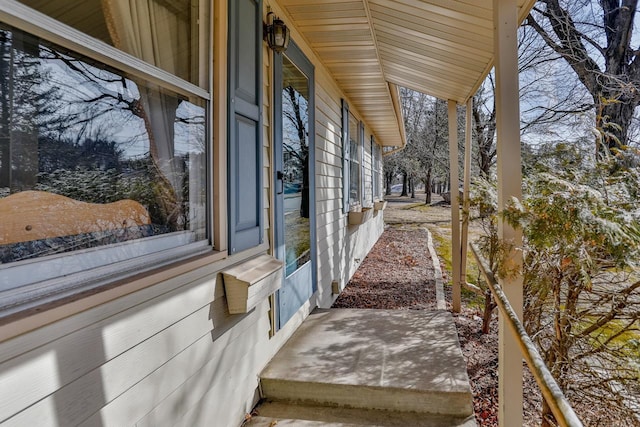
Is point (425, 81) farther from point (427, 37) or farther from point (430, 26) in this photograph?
point (430, 26)

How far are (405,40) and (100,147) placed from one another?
2927 mm

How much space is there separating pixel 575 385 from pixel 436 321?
1057mm

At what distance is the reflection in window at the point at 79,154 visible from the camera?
100cm

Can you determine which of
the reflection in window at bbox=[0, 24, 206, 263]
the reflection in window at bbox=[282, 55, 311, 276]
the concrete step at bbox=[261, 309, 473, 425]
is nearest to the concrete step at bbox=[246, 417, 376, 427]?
the concrete step at bbox=[261, 309, 473, 425]

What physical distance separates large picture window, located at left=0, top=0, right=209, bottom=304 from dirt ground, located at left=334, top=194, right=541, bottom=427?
252 cm

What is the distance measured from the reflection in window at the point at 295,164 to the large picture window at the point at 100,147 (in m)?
1.32

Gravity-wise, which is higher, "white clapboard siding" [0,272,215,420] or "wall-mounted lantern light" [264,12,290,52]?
"wall-mounted lantern light" [264,12,290,52]

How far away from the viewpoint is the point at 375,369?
2486mm

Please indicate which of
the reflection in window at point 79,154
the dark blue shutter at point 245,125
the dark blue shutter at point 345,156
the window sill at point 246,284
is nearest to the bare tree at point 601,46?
the dark blue shutter at point 345,156

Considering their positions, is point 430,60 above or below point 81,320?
above

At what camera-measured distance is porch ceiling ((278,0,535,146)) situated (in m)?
2.76

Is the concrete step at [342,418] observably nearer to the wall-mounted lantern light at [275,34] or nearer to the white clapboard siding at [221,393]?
the white clapboard siding at [221,393]

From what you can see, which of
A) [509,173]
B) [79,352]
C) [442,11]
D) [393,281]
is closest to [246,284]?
[79,352]

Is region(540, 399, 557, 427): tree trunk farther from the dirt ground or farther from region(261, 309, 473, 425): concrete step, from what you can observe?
region(261, 309, 473, 425): concrete step
